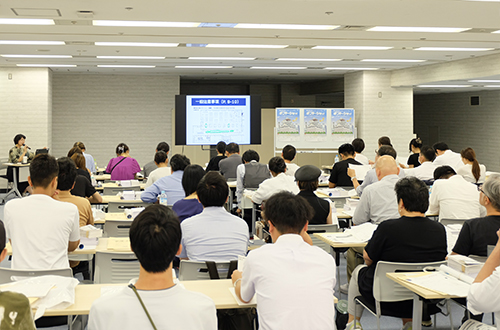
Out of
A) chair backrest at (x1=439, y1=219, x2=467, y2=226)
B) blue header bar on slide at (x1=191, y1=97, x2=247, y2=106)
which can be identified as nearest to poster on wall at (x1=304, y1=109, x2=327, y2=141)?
blue header bar on slide at (x1=191, y1=97, x2=247, y2=106)

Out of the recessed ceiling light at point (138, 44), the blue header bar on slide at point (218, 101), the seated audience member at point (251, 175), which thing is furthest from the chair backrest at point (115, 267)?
the blue header bar on slide at point (218, 101)

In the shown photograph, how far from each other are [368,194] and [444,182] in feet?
4.01

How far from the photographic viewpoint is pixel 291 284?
220 cm

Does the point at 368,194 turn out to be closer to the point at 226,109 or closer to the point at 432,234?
the point at 432,234

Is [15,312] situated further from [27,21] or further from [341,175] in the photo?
[27,21]

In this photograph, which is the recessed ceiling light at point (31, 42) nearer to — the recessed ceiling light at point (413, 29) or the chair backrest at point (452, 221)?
the recessed ceiling light at point (413, 29)

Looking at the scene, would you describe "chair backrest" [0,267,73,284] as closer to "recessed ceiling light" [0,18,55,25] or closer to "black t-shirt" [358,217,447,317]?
"black t-shirt" [358,217,447,317]

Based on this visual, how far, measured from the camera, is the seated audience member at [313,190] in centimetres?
461

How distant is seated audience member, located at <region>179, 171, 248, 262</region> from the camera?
10.8 feet

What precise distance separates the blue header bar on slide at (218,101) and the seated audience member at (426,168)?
6.12 m

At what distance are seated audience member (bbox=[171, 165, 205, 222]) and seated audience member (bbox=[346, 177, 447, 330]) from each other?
1.54 meters

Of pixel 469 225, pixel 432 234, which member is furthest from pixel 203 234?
pixel 469 225

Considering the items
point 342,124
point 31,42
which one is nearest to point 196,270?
point 31,42

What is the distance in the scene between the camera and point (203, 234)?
3299mm
